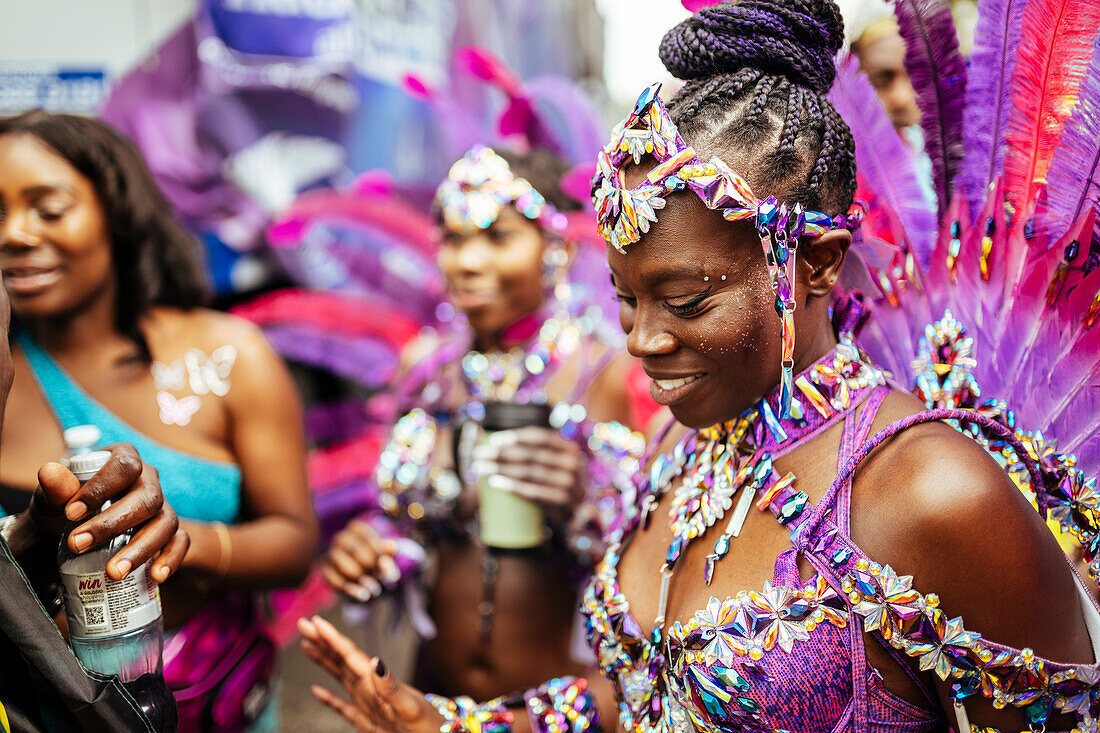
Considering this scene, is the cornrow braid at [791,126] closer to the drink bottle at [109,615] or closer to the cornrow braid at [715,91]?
the cornrow braid at [715,91]

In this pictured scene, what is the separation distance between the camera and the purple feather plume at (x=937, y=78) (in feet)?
4.74

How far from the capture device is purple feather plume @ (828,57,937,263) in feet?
4.93

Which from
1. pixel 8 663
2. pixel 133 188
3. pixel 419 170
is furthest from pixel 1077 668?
pixel 419 170

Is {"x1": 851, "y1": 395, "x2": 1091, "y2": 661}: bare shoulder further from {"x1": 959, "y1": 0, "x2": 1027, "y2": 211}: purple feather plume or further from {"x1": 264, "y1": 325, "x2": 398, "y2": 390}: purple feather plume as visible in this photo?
{"x1": 264, "y1": 325, "x2": 398, "y2": 390}: purple feather plume

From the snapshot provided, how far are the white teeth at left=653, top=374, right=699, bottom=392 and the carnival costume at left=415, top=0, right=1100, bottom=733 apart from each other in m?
0.14

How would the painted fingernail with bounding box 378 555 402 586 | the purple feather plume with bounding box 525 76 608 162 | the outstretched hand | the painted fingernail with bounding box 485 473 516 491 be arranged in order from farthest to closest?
1. the purple feather plume with bounding box 525 76 608 162
2. the painted fingernail with bounding box 378 555 402 586
3. the painted fingernail with bounding box 485 473 516 491
4. the outstretched hand

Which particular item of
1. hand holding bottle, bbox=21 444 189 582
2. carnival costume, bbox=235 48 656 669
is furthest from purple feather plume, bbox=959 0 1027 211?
hand holding bottle, bbox=21 444 189 582

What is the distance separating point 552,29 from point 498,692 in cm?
513

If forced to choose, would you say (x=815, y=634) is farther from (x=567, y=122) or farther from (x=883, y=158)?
(x=567, y=122)

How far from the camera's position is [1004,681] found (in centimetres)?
110

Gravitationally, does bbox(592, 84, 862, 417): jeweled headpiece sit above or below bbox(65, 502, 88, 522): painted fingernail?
above

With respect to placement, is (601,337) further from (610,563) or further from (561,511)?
(610,563)

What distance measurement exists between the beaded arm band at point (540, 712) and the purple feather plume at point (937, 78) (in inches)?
43.8

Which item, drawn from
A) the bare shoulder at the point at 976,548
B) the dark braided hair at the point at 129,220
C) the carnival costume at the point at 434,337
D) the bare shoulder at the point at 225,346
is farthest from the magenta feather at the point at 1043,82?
the dark braided hair at the point at 129,220
